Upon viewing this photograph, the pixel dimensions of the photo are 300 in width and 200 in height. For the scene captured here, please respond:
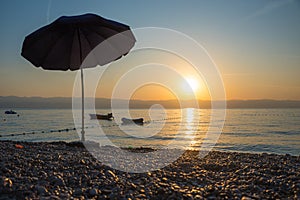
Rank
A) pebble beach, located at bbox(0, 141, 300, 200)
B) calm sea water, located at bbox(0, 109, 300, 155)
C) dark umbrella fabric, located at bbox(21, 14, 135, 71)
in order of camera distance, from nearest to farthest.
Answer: pebble beach, located at bbox(0, 141, 300, 200) < dark umbrella fabric, located at bbox(21, 14, 135, 71) < calm sea water, located at bbox(0, 109, 300, 155)

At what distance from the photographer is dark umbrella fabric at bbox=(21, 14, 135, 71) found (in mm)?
7133

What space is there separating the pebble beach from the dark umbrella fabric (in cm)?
333

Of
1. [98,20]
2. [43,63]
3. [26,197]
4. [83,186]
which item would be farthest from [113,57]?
[26,197]

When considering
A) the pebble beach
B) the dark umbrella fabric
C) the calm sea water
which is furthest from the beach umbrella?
the calm sea water

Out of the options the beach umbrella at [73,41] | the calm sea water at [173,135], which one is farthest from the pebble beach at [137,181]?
the calm sea water at [173,135]

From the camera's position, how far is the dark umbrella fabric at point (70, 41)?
281 inches

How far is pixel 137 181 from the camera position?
4.17 metres

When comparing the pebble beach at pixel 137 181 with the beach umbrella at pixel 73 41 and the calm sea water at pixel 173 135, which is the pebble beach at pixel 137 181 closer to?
the beach umbrella at pixel 73 41

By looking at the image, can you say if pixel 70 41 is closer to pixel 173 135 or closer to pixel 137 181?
pixel 137 181

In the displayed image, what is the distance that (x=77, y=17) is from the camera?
7.07 meters

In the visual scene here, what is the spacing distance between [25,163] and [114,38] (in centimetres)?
421

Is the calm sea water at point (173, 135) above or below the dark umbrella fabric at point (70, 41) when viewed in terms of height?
below

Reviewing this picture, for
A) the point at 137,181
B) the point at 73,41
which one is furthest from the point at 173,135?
the point at 137,181

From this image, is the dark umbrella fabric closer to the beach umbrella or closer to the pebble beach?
the beach umbrella
